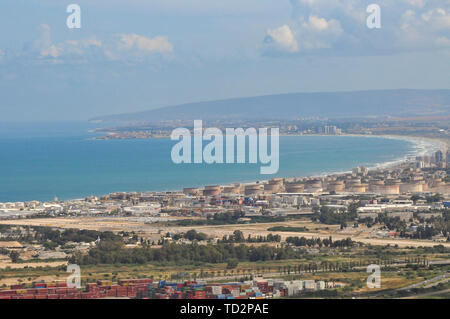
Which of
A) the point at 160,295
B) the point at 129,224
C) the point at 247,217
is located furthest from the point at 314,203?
the point at 160,295

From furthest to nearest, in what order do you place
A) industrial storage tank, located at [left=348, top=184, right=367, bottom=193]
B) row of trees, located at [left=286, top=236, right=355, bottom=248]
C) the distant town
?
industrial storage tank, located at [left=348, top=184, right=367, bottom=193] → row of trees, located at [left=286, top=236, right=355, bottom=248] → the distant town

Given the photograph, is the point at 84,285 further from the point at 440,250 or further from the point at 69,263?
the point at 440,250

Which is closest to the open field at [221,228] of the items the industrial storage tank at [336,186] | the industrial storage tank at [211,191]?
the industrial storage tank at [211,191]

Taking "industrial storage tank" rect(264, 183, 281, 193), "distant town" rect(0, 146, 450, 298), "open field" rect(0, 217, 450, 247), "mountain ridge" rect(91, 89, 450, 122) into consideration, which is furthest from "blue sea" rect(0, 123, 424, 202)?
"mountain ridge" rect(91, 89, 450, 122)

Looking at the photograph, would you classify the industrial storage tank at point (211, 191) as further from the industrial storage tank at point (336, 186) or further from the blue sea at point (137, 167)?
the blue sea at point (137, 167)

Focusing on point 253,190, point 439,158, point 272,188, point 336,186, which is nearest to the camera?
point 253,190

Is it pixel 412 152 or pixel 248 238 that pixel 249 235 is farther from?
pixel 412 152

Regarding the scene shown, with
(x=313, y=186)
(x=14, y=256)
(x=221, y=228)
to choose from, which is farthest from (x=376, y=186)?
(x=14, y=256)

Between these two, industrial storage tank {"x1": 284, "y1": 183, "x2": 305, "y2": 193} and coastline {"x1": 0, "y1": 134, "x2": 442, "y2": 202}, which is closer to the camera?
industrial storage tank {"x1": 284, "y1": 183, "x2": 305, "y2": 193}

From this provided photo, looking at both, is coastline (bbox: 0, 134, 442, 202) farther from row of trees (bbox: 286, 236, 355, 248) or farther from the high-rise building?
row of trees (bbox: 286, 236, 355, 248)
